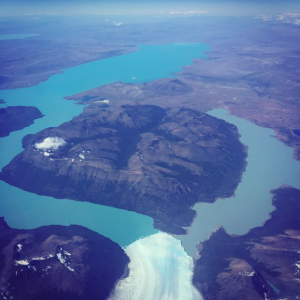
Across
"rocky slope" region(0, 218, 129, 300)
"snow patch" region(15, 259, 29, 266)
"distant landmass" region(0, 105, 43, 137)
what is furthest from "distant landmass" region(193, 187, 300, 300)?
"distant landmass" region(0, 105, 43, 137)

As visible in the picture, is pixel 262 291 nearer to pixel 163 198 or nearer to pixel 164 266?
pixel 164 266

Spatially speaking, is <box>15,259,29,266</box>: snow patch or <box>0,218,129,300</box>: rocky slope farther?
<box>15,259,29,266</box>: snow patch

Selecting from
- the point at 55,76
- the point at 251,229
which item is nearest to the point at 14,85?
the point at 55,76

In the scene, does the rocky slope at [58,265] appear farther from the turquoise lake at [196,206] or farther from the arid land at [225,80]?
the arid land at [225,80]

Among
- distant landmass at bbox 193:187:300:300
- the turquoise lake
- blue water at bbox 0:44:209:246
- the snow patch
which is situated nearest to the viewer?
distant landmass at bbox 193:187:300:300

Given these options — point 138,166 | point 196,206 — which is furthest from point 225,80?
point 196,206

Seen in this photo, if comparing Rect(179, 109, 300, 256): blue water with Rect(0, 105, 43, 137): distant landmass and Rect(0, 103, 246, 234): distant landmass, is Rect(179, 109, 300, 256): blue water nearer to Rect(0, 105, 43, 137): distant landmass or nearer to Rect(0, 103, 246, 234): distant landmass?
Rect(0, 103, 246, 234): distant landmass

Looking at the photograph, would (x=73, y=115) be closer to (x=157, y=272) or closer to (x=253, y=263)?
(x=157, y=272)
